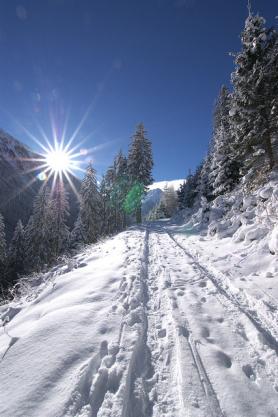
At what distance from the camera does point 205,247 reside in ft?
42.5

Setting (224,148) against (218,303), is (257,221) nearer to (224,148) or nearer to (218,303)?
(218,303)

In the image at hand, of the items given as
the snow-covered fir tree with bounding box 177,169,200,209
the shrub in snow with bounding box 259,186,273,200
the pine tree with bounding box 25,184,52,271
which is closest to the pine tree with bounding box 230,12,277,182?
the shrub in snow with bounding box 259,186,273,200

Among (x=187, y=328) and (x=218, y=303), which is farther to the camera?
(x=218, y=303)

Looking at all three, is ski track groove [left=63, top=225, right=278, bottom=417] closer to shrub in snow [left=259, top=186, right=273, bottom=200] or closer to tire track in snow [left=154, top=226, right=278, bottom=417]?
tire track in snow [left=154, top=226, right=278, bottom=417]

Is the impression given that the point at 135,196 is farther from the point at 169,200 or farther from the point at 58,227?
the point at 169,200

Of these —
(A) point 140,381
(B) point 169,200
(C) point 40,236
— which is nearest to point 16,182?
(B) point 169,200

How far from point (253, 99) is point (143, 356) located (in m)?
16.1

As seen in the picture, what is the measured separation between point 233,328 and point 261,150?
13643 mm

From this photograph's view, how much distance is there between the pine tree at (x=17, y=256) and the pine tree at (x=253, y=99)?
34.7 meters

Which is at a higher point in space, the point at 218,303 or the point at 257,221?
the point at 257,221

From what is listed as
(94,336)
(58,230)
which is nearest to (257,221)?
(94,336)

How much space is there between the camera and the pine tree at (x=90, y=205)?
Answer: 35.6 m

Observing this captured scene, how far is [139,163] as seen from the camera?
3812cm

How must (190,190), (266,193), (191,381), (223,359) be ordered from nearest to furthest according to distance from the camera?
(191,381), (223,359), (266,193), (190,190)
